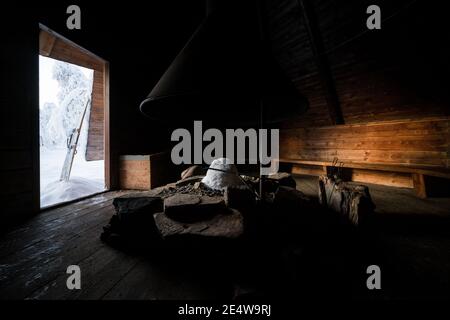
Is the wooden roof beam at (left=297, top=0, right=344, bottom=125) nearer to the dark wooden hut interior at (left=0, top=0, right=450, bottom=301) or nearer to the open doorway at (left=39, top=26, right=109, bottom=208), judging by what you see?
the dark wooden hut interior at (left=0, top=0, right=450, bottom=301)

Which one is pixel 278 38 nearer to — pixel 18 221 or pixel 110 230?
pixel 110 230

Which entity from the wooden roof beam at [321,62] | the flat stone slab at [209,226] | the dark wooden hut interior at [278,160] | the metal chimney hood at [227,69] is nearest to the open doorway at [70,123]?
the dark wooden hut interior at [278,160]

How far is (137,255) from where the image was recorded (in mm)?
1549

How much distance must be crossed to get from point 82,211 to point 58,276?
151 centimetres

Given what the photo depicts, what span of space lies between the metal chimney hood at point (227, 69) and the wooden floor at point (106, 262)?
1260 millimetres

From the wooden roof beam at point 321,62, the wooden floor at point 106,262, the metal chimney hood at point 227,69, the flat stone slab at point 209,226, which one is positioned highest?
the wooden roof beam at point 321,62

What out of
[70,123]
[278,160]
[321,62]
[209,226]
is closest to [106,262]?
[209,226]

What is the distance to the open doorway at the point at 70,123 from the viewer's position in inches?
134

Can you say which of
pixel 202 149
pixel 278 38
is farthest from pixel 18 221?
pixel 278 38

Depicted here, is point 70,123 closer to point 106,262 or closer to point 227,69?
point 106,262

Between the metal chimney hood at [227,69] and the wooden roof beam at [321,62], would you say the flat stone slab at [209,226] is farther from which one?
the wooden roof beam at [321,62]

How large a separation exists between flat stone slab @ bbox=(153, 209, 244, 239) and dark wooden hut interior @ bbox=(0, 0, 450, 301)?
5 centimetres

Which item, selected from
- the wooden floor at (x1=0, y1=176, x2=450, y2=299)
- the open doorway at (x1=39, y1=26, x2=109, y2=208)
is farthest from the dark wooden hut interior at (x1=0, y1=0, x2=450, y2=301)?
the open doorway at (x1=39, y1=26, x2=109, y2=208)
